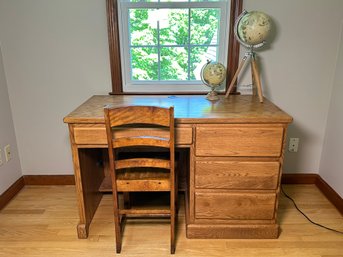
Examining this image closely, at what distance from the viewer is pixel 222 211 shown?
163cm

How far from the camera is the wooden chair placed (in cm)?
132

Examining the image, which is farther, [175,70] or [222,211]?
[175,70]

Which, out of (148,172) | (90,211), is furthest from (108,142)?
(90,211)

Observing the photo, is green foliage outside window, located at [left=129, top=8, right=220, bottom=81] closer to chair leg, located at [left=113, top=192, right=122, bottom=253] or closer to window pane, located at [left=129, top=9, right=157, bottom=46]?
window pane, located at [left=129, top=9, right=157, bottom=46]

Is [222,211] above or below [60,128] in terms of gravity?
below

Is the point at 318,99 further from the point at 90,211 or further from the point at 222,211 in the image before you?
the point at 90,211

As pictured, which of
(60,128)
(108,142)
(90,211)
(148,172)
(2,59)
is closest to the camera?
(108,142)

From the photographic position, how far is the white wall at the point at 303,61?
1.87 meters

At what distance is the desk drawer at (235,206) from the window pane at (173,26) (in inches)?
44.7

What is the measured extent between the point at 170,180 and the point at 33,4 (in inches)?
61.4

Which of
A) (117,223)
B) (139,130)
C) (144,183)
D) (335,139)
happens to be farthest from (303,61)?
(117,223)

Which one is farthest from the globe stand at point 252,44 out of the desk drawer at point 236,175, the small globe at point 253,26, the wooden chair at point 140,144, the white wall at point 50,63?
the white wall at point 50,63

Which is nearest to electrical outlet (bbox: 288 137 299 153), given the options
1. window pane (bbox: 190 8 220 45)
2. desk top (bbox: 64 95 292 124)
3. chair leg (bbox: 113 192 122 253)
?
desk top (bbox: 64 95 292 124)

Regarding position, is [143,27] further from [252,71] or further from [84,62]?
[252,71]
